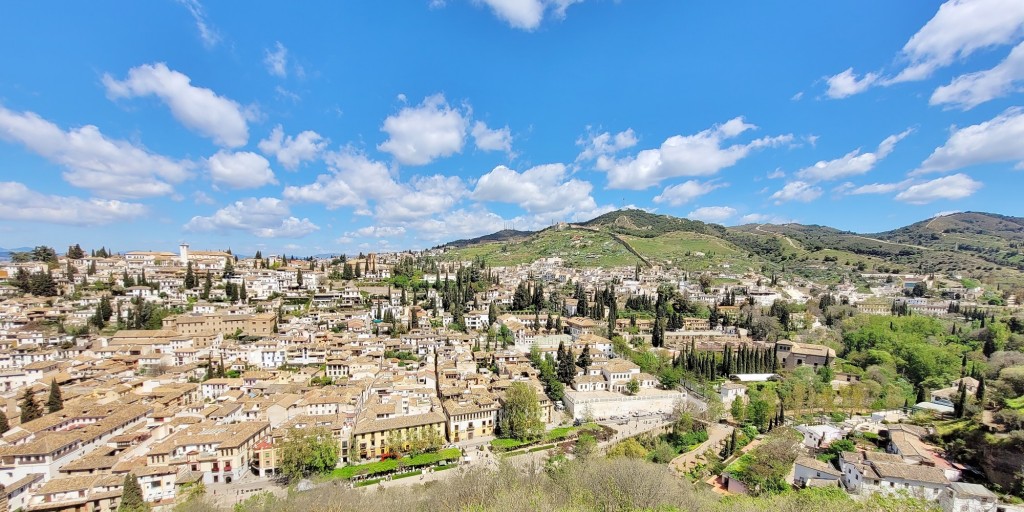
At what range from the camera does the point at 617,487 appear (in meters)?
18.1

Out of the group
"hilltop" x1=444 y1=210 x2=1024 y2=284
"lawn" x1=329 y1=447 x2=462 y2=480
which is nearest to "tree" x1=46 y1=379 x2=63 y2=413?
"lawn" x1=329 y1=447 x2=462 y2=480

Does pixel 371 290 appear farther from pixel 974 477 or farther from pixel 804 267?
pixel 804 267

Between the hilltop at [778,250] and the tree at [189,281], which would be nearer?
the tree at [189,281]

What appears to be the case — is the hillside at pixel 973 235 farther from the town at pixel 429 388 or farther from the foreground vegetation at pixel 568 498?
the foreground vegetation at pixel 568 498

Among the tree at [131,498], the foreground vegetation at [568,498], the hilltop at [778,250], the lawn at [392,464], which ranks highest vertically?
the hilltop at [778,250]

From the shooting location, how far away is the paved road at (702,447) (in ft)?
92.3

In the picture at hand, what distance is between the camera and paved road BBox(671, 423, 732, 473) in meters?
28.1

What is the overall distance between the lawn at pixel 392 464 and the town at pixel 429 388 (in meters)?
0.15

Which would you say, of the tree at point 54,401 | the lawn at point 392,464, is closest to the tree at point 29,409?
the tree at point 54,401

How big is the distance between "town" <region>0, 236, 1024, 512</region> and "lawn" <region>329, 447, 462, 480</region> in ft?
0.50

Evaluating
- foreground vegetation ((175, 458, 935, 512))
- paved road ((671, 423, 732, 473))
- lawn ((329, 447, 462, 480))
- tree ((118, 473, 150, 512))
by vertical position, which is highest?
foreground vegetation ((175, 458, 935, 512))

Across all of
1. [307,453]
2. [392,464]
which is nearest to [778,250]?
[392,464]

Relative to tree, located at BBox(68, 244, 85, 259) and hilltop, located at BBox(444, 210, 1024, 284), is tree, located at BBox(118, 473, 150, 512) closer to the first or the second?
tree, located at BBox(68, 244, 85, 259)

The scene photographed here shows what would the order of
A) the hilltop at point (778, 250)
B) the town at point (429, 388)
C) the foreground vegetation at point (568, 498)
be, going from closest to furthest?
the foreground vegetation at point (568, 498) → the town at point (429, 388) → the hilltop at point (778, 250)
